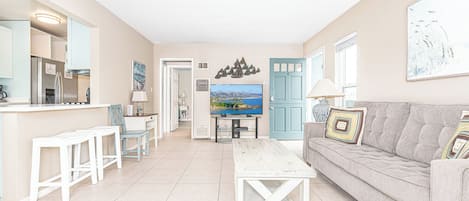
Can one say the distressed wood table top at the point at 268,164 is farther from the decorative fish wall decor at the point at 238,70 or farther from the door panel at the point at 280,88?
the decorative fish wall decor at the point at 238,70

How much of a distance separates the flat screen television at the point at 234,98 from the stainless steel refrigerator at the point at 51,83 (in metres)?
2.88

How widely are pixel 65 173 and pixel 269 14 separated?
3559mm

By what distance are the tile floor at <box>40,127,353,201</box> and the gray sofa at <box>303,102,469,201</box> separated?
0.44 meters

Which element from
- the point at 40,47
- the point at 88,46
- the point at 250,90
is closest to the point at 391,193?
the point at 88,46

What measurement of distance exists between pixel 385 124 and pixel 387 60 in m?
0.87

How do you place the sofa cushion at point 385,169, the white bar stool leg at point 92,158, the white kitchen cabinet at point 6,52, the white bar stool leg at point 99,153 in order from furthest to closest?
the white kitchen cabinet at point 6,52
the white bar stool leg at point 99,153
the white bar stool leg at point 92,158
the sofa cushion at point 385,169

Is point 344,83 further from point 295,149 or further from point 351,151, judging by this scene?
point 351,151

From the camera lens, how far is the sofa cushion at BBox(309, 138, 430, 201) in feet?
5.01

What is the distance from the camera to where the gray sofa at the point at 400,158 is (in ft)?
4.34

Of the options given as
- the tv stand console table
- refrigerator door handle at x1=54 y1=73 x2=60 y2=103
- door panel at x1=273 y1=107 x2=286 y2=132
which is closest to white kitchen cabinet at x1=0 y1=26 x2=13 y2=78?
refrigerator door handle at x1=54 y1=73 x2=60 y2=103

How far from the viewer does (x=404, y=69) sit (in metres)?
2.69

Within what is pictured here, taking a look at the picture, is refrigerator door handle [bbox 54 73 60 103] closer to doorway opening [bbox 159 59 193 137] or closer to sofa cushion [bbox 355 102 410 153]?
doorway opening [bbox 159 59 193 137]

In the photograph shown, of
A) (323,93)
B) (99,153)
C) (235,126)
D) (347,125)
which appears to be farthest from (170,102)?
(347,125)

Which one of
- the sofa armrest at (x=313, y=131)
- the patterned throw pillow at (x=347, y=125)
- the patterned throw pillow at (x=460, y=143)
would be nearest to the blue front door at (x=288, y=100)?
the sofa armrest at (x=313, y=131)
